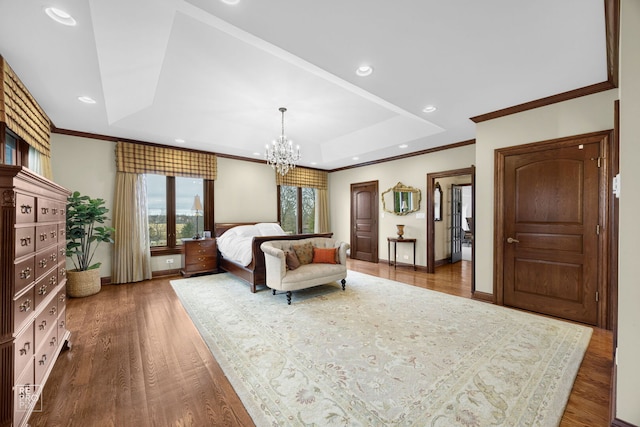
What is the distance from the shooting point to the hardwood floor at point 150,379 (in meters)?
1.57

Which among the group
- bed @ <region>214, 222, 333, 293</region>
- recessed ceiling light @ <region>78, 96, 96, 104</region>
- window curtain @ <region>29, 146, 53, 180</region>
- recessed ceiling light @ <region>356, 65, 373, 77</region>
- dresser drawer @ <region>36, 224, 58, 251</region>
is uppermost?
recessed ceiling light @ <region>78, 96, 96, 104</region>

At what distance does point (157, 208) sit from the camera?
5.06 metres

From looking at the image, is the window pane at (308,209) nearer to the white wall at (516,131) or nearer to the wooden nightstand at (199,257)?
the wooden nightstand at (199,257)

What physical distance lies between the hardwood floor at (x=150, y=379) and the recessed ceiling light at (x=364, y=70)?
2.81 metres

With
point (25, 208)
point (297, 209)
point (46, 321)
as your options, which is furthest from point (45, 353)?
point (297, 209)

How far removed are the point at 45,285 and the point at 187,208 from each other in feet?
12.0

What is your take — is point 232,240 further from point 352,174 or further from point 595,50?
point 595,50

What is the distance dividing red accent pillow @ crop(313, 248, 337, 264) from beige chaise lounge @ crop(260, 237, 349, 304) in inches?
1.4

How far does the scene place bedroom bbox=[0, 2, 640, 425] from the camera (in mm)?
1291

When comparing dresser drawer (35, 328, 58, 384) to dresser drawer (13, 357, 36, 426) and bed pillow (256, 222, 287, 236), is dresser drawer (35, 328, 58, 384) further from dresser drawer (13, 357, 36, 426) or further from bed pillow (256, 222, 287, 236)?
bed pillow (256, 222, 287, 236)

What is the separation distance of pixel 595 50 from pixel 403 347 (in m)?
2.97

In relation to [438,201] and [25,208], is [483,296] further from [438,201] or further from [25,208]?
[25,208]

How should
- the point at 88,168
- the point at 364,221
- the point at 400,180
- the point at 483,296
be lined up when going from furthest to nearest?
the point at 364,221
the point at 400,180
the point at 88,168
the point at 483,296

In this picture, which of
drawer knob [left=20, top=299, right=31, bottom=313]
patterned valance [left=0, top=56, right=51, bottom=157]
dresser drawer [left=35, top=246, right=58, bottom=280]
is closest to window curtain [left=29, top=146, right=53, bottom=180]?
patterned valance [left=0, top=56, right=51, bottom=157]
